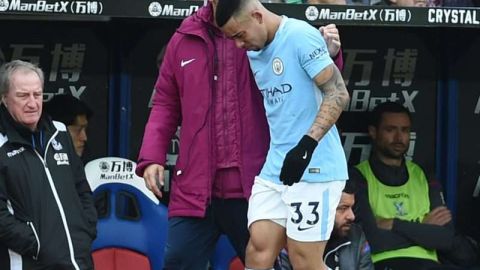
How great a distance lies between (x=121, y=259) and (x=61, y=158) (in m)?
1.03

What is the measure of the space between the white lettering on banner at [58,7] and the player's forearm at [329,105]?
61.9 inches

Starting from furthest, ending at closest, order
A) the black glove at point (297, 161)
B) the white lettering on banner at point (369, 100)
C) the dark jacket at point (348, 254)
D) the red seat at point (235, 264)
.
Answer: the white lettering on banner at point (369, 100) → the red seat at point (235, 264) → the dark jacket at point (348, 254) → the black glove at point (297, 161)

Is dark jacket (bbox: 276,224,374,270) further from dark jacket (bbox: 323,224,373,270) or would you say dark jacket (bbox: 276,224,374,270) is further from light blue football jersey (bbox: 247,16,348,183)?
light blue football jersey (bbox: 247,16,348,183)

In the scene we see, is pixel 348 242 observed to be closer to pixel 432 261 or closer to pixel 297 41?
pixel 432 261

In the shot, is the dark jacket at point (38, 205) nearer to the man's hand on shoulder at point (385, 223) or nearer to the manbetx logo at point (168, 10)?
the manbetx logo at point (168, 10)

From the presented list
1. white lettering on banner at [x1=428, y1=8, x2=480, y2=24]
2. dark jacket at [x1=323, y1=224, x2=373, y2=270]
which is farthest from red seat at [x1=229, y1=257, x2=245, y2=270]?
white lettering on banner at [x1=428, y1=8, x2=480, y2=24]

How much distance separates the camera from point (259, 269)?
585 centimetres

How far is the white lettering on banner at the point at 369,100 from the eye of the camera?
27.4ft

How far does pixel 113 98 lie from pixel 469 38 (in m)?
2.14

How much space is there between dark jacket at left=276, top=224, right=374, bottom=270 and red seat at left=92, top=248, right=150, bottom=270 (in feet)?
2.61

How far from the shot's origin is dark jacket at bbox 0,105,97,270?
6.41 metres

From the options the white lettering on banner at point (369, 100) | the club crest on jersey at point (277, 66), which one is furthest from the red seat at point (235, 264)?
the club crest on jersey at point (277, 66)

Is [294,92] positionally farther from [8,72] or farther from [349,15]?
[8,72]

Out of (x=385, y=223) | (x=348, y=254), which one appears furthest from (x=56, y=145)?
(x=385, y=223)
